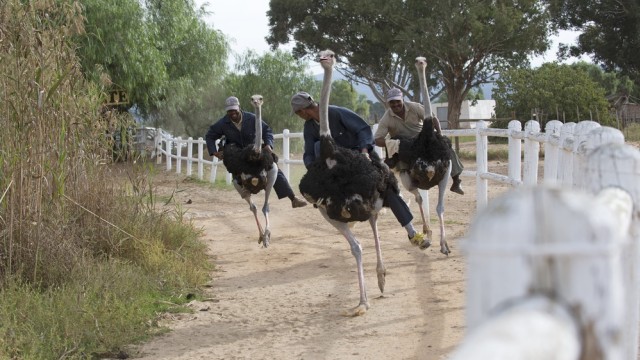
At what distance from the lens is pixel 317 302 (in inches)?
278

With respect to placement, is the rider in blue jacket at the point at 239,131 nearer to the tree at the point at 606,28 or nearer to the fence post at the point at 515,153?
the fence post at the point at 515,153

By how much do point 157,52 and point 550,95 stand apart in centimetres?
1193

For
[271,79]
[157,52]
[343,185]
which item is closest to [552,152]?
[343,185]

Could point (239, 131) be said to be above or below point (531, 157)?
above

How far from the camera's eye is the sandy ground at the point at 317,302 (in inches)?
222

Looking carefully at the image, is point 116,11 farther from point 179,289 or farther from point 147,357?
point 147,357

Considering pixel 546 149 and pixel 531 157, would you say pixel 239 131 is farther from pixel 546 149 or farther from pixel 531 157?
pixel 546 149

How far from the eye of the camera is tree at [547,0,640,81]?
94.6 feet

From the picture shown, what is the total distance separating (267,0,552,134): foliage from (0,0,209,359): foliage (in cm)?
2021

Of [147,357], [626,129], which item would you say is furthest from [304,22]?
[147,357]

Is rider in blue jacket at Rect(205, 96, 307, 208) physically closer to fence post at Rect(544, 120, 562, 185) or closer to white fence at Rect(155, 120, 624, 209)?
white fence at Rect(155, 120, 624, 209)

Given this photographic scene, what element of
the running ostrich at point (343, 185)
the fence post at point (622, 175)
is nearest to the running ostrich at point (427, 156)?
the running ostrich at point (343, 185)

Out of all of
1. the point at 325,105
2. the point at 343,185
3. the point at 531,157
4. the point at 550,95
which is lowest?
the point at 343,185

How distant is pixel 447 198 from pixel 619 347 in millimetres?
13117
